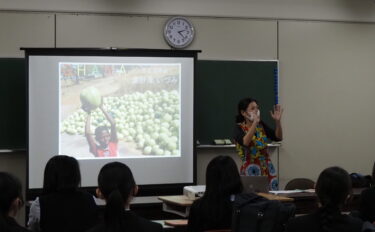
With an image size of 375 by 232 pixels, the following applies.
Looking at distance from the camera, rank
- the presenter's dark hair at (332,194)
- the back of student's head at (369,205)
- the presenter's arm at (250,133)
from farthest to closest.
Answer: the presenter's arm at (250,133)
the back of student's head at (369,205)
the presenter's dark hair at (332,194)

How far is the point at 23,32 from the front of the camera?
228 inches

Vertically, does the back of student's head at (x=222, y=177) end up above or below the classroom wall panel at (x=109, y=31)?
below

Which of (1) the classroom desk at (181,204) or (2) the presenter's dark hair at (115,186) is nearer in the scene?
(2) the presenter's dark hair at (115,186)

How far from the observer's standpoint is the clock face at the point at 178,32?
20.0ft

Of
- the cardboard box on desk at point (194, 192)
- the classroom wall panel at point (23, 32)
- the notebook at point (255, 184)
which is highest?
the classroom wall panel at point (23, 32)

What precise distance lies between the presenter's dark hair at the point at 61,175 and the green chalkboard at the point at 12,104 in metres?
3.01

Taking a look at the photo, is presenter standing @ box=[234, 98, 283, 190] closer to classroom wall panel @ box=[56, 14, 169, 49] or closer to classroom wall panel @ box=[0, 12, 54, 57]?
classroom wall panel @ box=[56, 14, 169, 49]

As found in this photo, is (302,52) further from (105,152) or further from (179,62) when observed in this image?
(105,152)

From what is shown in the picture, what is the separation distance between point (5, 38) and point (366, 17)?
14.2ft

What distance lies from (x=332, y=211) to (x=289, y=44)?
4352mm

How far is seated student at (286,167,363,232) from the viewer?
242 centimetres

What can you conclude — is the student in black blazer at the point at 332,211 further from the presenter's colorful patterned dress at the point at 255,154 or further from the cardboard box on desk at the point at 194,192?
the presenter's colorful patterned dress at the point at 255,154

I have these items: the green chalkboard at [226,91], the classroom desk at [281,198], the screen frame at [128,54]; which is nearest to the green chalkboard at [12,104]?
the screen frame at [128,54]

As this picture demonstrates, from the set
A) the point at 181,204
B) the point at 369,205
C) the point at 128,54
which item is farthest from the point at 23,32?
the point at 369,205
